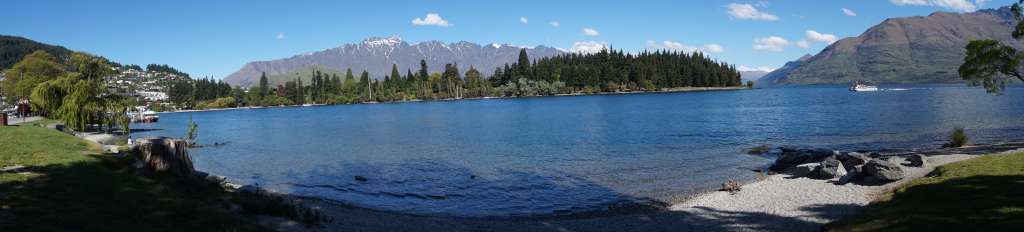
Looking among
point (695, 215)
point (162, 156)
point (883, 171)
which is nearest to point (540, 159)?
point (695, 215)

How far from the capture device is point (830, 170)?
2341 centimetres

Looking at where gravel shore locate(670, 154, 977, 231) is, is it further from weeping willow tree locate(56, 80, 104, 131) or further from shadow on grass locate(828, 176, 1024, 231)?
weeping willow tree locate(56, 80, 104, 131)

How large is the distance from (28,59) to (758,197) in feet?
312

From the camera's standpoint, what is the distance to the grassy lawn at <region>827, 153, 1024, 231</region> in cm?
1127

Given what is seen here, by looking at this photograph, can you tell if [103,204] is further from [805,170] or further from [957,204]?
[805,170]

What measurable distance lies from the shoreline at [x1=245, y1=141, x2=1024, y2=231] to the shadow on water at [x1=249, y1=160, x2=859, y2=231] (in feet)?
0.11

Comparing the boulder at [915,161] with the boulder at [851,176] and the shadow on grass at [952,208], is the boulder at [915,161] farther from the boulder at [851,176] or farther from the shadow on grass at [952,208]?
the shadow on grass at [952,208]

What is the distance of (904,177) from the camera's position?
2097 centimetres

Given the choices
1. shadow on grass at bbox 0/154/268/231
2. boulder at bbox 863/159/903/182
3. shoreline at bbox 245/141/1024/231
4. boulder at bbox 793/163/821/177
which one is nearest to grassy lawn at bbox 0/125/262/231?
shadow on grass at bbox 0/154/268/231

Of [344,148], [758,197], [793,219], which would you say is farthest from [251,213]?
[344,148]

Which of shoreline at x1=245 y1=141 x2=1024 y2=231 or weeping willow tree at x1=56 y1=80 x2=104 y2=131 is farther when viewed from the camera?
weeping willow tree at x1=56 y1=80 x2=104 y2=131

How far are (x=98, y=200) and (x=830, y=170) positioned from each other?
2467cm

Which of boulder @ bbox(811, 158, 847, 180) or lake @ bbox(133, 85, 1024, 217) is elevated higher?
boulder @ bbox(811, 158, 847, 180)

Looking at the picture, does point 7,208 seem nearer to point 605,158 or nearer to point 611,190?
point 611,190
